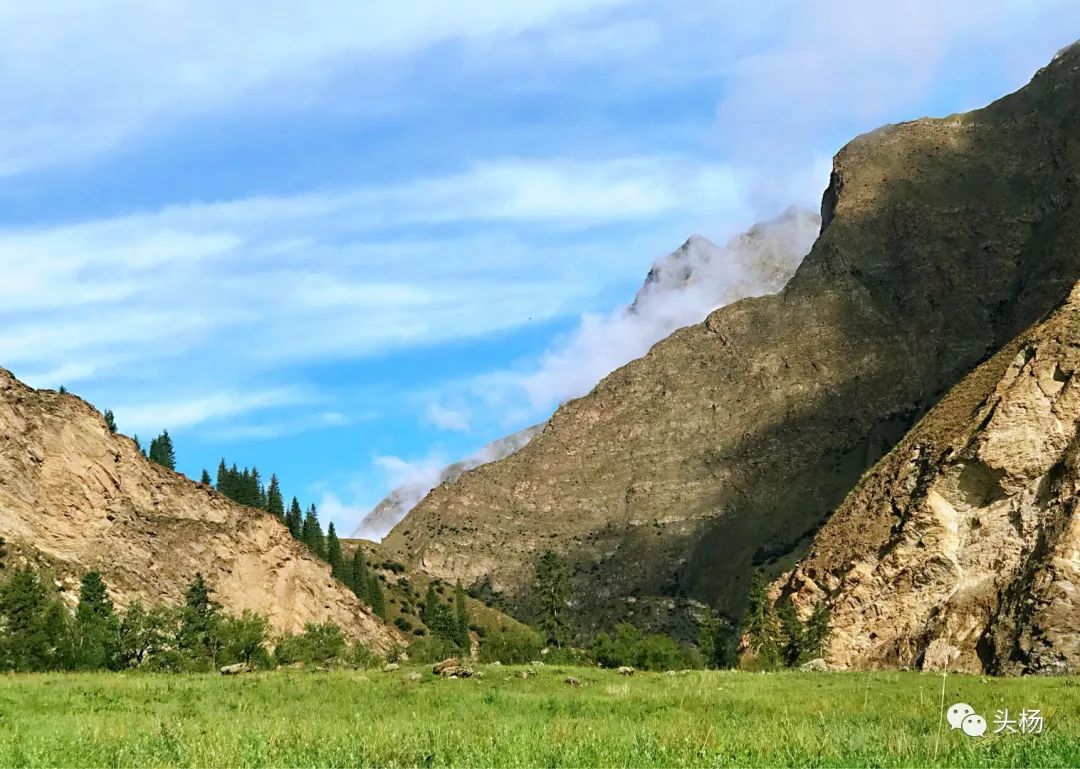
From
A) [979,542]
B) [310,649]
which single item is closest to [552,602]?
[310,649]

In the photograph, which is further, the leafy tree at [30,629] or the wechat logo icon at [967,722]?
the leafy tree at [30,629]

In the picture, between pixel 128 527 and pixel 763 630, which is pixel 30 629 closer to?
pixel 128 527

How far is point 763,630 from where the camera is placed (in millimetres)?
86625

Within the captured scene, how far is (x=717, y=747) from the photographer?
17375 mm

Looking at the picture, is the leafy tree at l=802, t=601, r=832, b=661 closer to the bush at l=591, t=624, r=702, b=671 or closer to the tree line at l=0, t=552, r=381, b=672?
the bush at l=591, t=624, r=702, b=671

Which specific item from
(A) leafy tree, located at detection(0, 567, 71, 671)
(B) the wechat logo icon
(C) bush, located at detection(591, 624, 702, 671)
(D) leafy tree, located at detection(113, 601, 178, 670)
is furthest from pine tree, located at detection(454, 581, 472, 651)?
(B) the wechat logo icon

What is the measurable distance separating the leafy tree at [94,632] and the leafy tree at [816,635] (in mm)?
47098

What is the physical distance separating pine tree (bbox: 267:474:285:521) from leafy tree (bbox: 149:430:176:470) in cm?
1528

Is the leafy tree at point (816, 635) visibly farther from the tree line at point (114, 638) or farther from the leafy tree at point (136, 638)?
the leafy tree at point (136, 638)

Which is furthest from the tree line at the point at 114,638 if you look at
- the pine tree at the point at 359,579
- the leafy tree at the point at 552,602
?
the pine tree at the point at 359,579

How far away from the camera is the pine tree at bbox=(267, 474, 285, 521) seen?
166 meters

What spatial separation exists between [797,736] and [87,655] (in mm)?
55390

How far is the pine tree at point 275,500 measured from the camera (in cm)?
16562

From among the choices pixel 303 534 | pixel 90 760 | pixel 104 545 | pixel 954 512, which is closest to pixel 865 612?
pixel 954 512
